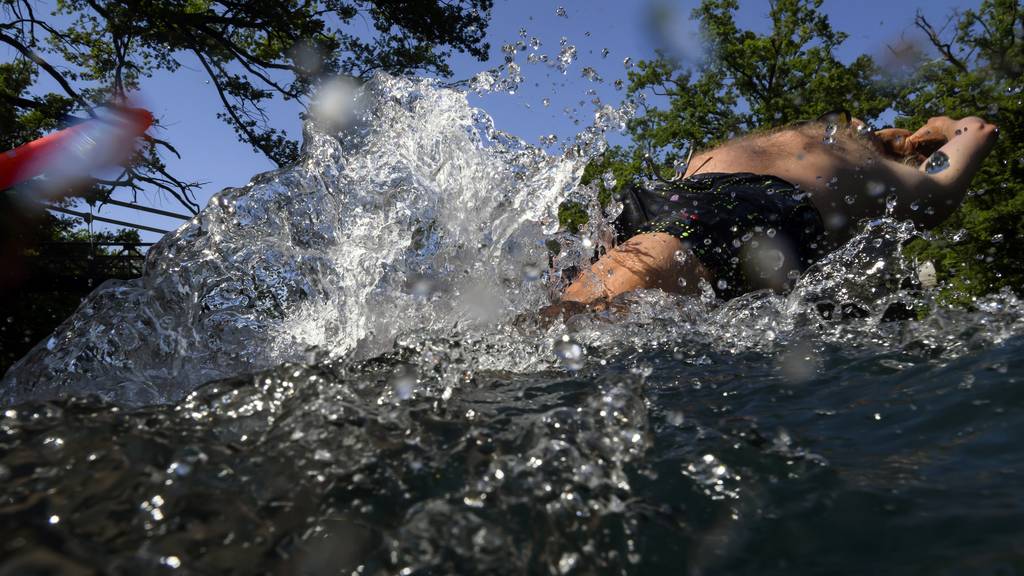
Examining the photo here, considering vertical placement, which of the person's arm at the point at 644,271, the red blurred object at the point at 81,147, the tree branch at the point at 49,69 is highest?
the tree branch at the point at 49,69

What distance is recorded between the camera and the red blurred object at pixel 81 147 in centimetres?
621

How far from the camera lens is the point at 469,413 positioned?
1.47 m

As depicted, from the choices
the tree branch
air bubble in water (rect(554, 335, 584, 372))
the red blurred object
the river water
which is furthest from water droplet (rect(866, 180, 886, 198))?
the tree branch

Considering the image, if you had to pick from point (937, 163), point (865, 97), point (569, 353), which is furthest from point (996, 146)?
point (569, 353)

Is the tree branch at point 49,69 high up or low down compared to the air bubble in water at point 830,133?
up

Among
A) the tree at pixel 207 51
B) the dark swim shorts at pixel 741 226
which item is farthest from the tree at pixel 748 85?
the dark swim shorts at pixel 741 226

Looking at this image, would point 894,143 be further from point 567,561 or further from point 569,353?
point 567,561

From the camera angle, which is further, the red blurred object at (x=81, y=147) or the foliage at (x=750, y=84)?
the foliage at (x=750, y=84)

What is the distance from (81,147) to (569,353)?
8.61 m

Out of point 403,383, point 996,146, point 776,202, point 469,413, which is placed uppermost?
point 996,146

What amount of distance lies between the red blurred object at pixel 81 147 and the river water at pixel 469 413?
4.74 metres

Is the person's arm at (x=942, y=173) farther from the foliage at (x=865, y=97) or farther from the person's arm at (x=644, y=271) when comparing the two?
the foliage at (x=865, y=97)

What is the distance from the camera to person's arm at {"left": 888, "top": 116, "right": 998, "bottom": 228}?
146 inches

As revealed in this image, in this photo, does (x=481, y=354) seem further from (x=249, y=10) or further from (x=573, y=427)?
(x=249, y=10)
